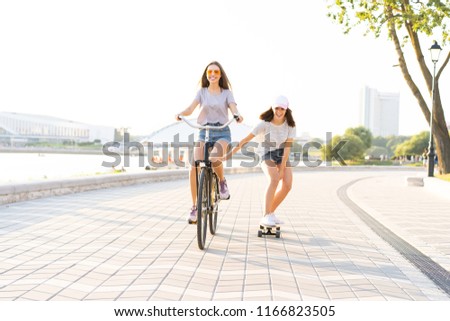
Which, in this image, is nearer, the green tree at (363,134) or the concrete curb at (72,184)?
the concrete curb at (72,184)

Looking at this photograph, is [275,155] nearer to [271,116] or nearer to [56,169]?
[271,116]

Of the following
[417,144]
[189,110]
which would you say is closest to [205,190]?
[189,110]

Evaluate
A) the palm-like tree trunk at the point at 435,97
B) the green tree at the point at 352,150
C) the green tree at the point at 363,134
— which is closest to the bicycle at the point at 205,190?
the palm-like tree trunk at the point at 435,97

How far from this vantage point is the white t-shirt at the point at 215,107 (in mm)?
6277

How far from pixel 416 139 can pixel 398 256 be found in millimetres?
106470

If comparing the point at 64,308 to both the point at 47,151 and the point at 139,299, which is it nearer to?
the point at 139,299

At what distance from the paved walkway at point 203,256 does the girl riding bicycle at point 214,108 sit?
94 cm

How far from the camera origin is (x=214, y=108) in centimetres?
629

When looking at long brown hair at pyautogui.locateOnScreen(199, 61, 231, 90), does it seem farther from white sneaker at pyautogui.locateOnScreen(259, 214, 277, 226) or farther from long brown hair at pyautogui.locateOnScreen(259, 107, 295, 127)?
white sneaker at pyautogui.locateOnScreen(259, 214, 277, 226)

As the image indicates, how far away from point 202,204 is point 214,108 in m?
1.15

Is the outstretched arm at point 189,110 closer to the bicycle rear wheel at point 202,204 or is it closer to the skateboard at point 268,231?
the bicycle rear wheel at point 202,204

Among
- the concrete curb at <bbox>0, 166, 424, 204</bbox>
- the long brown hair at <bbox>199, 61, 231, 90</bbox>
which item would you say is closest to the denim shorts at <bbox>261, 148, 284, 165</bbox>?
the long brown hair at <bbox>199, 61, 231, 90</bbox>

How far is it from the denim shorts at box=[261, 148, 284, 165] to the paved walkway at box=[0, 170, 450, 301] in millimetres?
905

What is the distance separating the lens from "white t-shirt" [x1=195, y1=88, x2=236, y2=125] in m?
6.28
